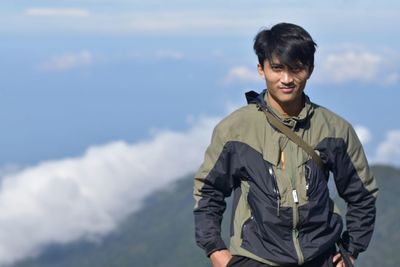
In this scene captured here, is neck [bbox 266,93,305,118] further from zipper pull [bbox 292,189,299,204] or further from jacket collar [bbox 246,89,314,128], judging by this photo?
zipper pull [bbox 292,189,299,204]

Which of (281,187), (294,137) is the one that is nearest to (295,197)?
(281,187)

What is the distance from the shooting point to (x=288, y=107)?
260 inches

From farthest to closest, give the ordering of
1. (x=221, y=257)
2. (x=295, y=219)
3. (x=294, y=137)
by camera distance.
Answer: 1. (x=221, y=257)
2. (x=294, y=137)
3. (x=295, y=219)

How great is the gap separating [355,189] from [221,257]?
1358 millimetres

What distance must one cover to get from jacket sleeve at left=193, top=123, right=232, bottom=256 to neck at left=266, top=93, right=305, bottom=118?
0.55 metres

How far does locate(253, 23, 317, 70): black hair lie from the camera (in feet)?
21.0

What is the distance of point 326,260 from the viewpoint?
663 cm

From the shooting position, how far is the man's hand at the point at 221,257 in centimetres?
665

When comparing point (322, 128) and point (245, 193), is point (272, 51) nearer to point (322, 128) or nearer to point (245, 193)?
point (322, 128)

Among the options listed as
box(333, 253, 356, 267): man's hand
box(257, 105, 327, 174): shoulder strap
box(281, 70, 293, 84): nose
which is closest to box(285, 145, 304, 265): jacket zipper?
box(257, 105, 327, 174): shoulder strap

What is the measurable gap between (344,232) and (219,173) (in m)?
1.30

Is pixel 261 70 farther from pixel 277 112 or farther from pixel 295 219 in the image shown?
pixel 295 219

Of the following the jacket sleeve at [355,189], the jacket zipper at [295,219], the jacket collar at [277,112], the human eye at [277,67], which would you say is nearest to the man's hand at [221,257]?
the jacket zipper at [295,219]

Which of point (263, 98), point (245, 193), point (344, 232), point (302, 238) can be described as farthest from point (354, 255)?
point (263, 98)
